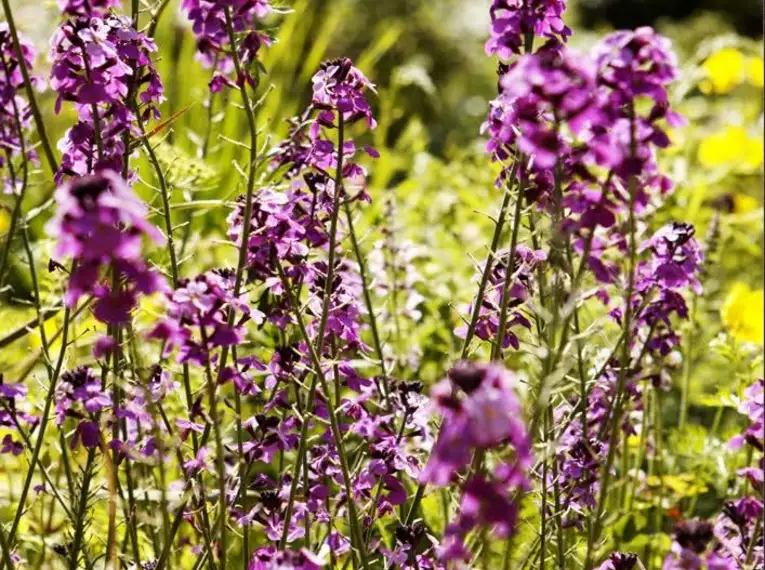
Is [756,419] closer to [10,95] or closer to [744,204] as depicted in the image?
[10,95]

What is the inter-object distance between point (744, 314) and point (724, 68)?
189cm

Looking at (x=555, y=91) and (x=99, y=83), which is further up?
(x=99, y=83)

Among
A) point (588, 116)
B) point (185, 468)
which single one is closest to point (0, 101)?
point (185, 468)

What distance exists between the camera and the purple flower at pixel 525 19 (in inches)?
72.0

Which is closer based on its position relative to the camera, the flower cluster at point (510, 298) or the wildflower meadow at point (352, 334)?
the wildflower meadow at point (352, 334)

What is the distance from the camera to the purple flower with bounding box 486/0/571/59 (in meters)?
1.83

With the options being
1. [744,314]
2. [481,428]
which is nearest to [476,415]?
[481,428]

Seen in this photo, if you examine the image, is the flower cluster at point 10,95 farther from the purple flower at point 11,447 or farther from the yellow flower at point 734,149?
the yellow flower at point 734,149

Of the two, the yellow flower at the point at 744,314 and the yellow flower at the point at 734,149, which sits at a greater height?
the yellow flower at the point at 734,149

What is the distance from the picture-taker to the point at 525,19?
183 cm

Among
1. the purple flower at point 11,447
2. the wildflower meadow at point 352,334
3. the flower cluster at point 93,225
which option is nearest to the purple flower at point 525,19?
the wildflower meadow at point 352,334

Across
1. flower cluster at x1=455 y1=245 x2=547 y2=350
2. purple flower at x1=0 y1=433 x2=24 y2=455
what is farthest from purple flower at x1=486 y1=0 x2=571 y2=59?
purple flower at x1=0 y1=433 x2=24 y2=455

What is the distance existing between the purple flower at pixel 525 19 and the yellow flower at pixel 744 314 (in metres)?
1.70

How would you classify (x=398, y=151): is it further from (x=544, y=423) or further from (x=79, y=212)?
(x=79, y=212)
